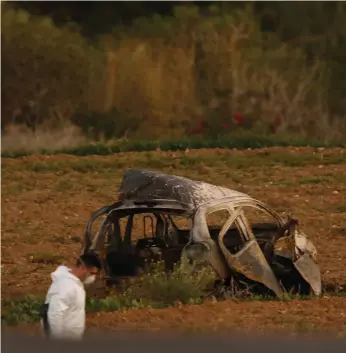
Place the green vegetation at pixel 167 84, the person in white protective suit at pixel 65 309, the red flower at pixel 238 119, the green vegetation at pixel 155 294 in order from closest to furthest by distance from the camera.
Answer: the person in white protective suit at pixel 65 309, the green vegetation at pixel 155 294, the red flower at pixel 238 119, the green vegetation at pixel 167 84

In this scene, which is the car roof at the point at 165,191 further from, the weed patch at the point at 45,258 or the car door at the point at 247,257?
the weed patch at the point at 45,258

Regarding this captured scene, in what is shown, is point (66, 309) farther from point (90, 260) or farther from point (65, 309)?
point (90, 260)

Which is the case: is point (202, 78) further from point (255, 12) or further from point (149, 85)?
point (255, 12)

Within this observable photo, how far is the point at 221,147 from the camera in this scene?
25859 millimetres

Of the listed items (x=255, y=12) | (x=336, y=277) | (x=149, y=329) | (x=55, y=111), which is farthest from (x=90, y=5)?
(x=149, y=329)

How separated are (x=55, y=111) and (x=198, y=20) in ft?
15.8

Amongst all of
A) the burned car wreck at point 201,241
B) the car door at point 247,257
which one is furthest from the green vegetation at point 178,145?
the car door at point 247,257

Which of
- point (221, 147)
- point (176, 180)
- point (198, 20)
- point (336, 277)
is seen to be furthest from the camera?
point (198, 20)

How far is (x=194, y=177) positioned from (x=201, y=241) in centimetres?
1005

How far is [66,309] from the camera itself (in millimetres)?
10727

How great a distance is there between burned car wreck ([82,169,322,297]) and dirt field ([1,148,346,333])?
0.39 m

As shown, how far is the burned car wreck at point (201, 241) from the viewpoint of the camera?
1321cm

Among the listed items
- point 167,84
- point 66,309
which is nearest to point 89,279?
point 66,309

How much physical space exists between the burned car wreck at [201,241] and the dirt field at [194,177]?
1.29 feet
